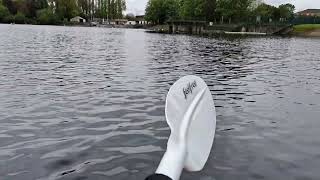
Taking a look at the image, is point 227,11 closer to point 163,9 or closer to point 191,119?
point 163,9

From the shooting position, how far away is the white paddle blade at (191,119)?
186 inches

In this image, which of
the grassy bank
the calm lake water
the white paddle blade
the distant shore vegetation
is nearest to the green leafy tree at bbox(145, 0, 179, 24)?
the distant shore vegetation

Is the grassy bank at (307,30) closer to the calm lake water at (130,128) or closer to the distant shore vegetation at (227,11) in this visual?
the distant shore vegetation at (227,11)

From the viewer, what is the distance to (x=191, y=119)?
5.08 meters

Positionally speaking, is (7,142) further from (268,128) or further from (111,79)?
(111,79)

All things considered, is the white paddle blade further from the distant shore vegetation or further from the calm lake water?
the distant shore vegetation

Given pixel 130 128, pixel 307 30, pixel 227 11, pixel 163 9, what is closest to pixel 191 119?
pixel 130 128

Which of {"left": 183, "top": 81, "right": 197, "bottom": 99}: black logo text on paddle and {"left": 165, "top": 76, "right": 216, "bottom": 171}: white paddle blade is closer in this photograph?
{"left": 165, "top": 76, "right": 216, "bottom": 171}: white paddle blade

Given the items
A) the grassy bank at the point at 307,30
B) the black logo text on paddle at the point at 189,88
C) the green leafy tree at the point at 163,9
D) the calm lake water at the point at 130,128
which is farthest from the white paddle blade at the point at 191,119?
the green leafy tree at the point at 163,9

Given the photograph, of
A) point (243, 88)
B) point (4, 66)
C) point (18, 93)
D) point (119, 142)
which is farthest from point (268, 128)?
point (4, 66)

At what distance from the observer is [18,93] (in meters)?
14.5

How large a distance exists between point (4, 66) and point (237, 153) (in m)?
17.7

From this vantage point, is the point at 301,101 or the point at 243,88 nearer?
the point at 301,101

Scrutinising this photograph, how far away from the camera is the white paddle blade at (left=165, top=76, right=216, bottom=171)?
186 inches
